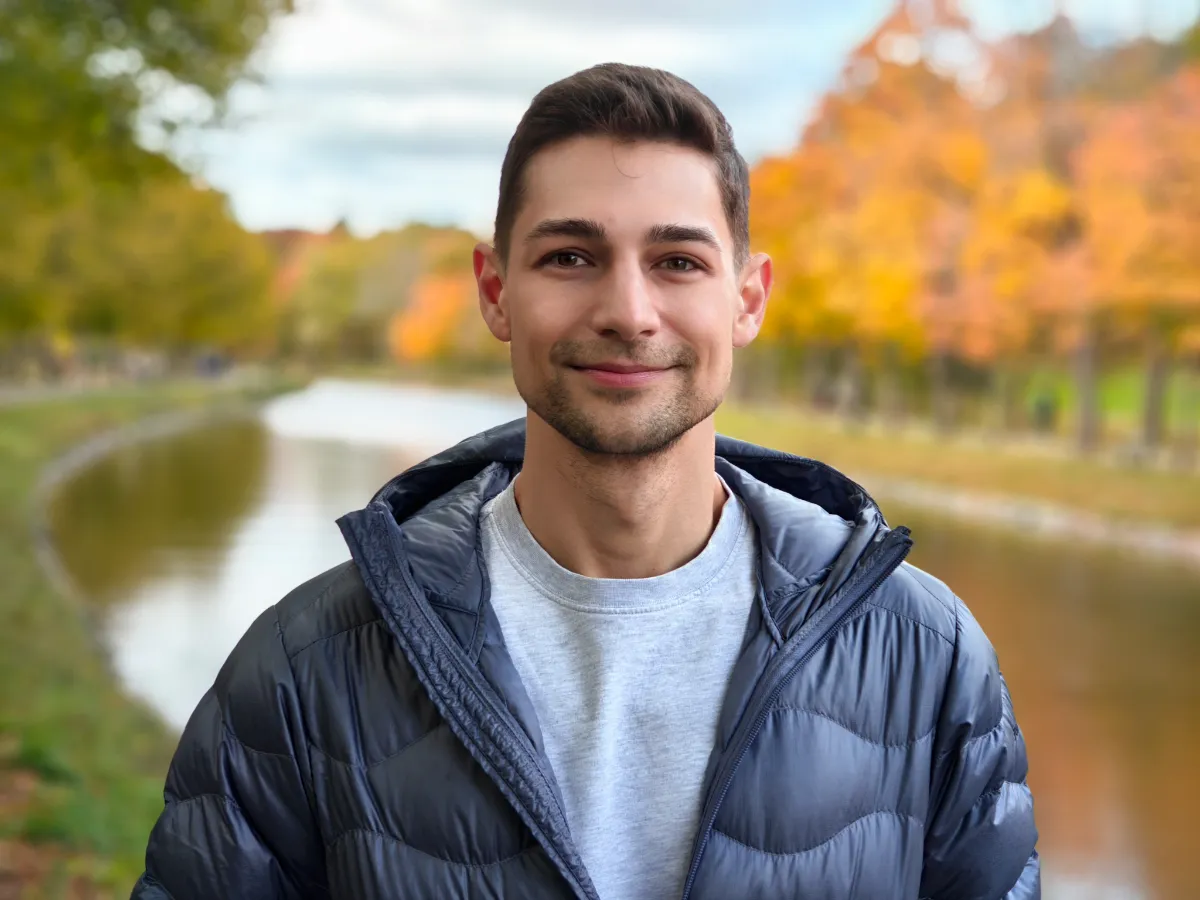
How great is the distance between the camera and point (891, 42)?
71.3 ft

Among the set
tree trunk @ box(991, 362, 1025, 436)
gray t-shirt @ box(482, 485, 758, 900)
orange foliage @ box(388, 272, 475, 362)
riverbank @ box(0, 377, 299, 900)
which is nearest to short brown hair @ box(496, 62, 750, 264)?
gray t-shirt @ box(482, 485, 758, 900)

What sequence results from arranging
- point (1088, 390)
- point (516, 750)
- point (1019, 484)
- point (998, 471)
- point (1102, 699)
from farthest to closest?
point (1088, 390)
point (998, 471)
point (1019, 484)
point (1102, 699)
point (516, 750)

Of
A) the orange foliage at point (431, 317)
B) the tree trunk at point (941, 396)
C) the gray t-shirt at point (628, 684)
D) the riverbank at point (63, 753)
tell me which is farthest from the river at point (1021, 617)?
the orange foliage at point (431, 317)

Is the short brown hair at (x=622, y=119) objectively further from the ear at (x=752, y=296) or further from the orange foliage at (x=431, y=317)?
the orange foliage at (x=431, y=317)

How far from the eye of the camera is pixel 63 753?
5.97m

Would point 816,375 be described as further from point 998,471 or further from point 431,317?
point 431,317

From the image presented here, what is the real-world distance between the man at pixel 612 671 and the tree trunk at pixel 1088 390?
16.8m

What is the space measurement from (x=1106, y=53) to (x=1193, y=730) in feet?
45.9

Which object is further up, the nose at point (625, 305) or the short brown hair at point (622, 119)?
the short brown hair at point (622, 119)

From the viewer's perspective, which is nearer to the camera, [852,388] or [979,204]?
[979,204]

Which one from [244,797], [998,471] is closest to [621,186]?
[244,797]

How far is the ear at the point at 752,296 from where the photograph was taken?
180 cm

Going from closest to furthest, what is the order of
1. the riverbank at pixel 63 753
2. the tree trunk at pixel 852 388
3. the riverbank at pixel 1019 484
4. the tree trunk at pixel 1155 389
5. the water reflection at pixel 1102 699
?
the riverbank at pixel 63 753, the water reflection at pixel 1102 699, the riverbank at pixel 1019 484, the tree trunk at pixel 1155 389, the tree trunk at pixel 852 388

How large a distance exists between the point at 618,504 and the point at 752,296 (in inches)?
13.6
